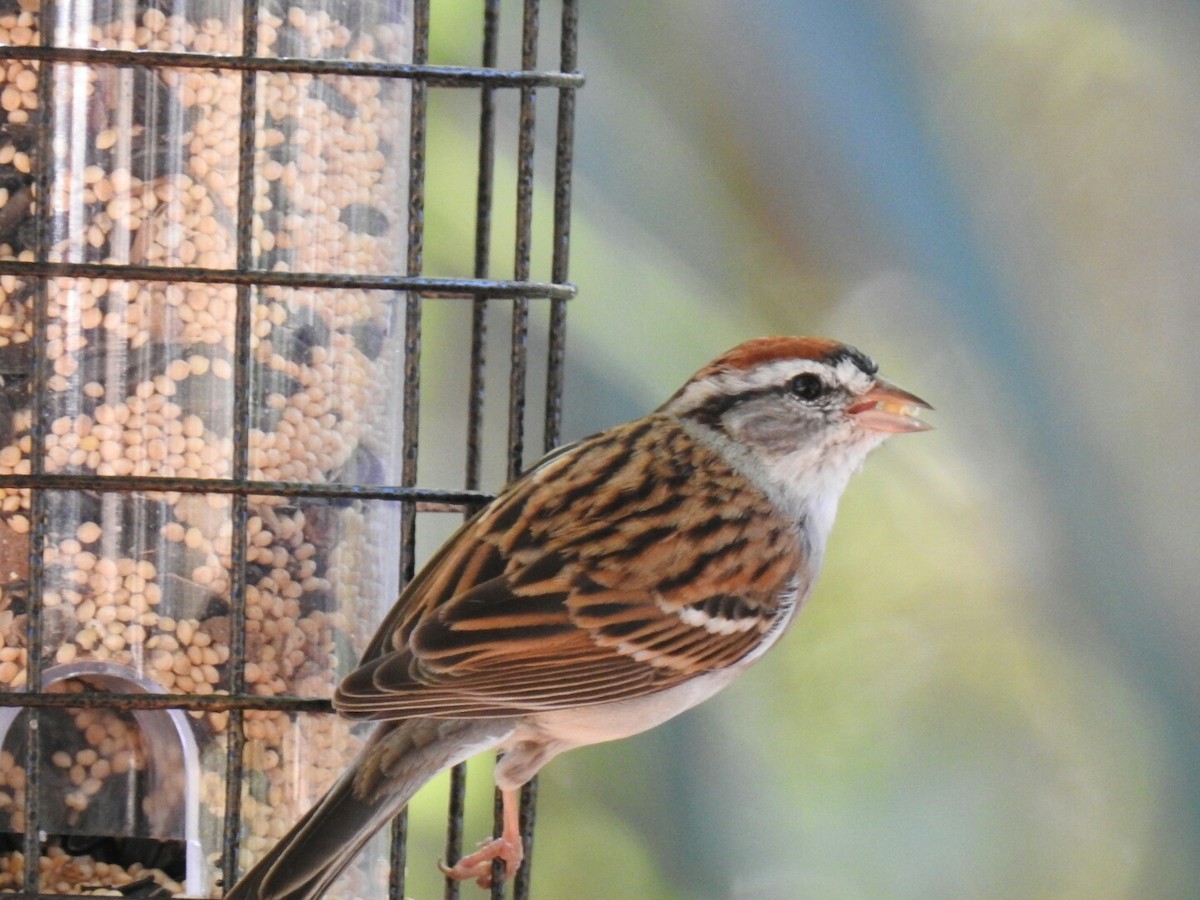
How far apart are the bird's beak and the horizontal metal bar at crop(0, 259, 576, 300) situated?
0.46 metres

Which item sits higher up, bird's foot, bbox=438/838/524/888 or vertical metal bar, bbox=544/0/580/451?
vertical metal bar, bbox=544/0/580/451

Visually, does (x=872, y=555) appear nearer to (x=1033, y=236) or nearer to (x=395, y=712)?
(x=1033, y=236)

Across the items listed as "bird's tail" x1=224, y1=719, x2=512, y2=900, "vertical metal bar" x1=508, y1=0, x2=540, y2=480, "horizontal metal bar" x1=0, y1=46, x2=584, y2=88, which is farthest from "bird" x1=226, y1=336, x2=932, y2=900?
"horizontal metal bar" x1=0, y1=46, x2=584, y2=88

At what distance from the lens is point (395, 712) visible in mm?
2424

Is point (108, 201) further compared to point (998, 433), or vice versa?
point (998, 433)

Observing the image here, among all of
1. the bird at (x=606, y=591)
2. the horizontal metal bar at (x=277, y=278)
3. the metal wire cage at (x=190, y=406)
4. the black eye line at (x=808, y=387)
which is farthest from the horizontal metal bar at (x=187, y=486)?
the black eye line at (x=808, y=387)

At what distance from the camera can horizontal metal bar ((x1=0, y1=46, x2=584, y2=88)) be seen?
2.53 meters

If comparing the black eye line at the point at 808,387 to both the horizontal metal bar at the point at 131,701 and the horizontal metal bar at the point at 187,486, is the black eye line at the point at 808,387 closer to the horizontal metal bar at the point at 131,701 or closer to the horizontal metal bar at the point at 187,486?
the horizontal metal bar at the point at 187,486

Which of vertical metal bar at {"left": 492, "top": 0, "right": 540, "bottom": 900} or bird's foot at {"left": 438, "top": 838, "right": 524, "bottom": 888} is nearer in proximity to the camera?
vertical metal bar at {"left": 492, "top": 0, "right": 540, "bottom": 900}

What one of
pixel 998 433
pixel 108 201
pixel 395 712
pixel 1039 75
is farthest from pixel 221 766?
pixel 1039 75

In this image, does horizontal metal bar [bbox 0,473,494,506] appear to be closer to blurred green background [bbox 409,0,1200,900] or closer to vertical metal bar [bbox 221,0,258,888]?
vertical metal bar [bbox 221,0,258,888]

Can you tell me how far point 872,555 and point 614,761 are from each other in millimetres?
633

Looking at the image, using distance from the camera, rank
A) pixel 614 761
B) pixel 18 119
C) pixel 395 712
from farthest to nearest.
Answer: pixel 614 761 < pixel 18 119 < pixel 395 712

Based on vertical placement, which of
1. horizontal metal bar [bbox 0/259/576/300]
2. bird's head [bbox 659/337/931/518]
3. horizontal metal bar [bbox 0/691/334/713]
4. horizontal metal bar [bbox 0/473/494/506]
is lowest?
horizontal metal bar [bbox 0/691/334/713]
